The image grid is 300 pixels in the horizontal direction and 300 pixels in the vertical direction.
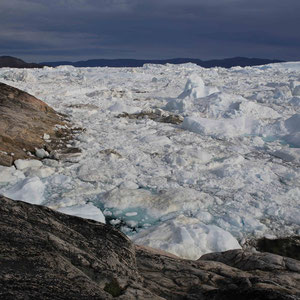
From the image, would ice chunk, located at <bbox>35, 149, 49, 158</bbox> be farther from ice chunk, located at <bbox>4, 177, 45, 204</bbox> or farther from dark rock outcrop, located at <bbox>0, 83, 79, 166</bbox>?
ice chunk, located at <bbox>4, 177, 45, 204</bbox>

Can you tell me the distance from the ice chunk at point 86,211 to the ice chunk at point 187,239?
84 centimetres

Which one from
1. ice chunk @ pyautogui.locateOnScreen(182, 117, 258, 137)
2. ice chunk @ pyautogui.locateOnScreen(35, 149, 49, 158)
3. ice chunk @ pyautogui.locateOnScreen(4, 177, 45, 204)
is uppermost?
ice chunk @ pyautogui.locateOnScreen(182, 117, 258, 137)

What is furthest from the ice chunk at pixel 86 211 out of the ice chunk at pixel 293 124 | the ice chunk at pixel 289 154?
the ice chunk at pixel 293 124

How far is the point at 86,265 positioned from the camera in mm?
2920

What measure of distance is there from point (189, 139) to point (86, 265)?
8.54 m

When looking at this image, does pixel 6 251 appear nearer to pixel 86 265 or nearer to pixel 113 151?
pixel 86 265

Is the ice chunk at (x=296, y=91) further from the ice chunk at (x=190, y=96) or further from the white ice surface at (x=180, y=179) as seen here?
the white ice surface at (x=180, y=179)

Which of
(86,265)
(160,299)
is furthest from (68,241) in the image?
(160,299)

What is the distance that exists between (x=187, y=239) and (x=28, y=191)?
136 inches

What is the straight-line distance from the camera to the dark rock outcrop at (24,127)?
8.78 m

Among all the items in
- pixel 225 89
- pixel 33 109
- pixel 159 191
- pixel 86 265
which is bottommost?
pixel 159 191

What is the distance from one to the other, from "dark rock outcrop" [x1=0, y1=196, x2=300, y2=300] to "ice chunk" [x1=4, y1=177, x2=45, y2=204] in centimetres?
333

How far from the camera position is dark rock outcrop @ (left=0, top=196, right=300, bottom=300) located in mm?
2445

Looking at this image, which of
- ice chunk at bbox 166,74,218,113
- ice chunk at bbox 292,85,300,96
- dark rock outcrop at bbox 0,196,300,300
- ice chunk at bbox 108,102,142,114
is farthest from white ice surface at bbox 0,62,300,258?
ice chunk at bbox 292,85,300,96
